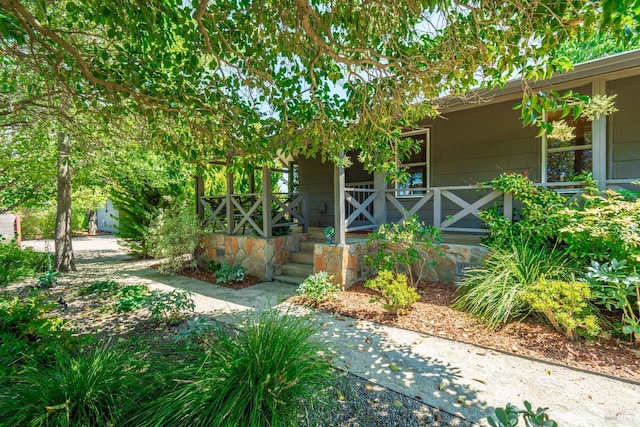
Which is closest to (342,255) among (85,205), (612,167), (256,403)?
(256,403)

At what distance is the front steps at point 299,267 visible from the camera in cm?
616

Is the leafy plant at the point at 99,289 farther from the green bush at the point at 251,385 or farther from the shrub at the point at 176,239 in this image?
the green bush at the point at 251,385

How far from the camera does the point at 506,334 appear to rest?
3.46 m

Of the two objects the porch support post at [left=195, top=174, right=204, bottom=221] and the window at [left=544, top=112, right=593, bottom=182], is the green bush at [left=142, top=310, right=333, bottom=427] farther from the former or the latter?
the porch support post at [left=195, top=174, right=204, bottom=221]

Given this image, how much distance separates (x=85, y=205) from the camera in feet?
40.6

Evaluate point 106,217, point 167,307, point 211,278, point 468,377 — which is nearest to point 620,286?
point 468,377

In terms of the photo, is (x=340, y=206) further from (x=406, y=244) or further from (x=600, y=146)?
(x=600, y=146)

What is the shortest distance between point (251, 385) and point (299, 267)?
445 cm

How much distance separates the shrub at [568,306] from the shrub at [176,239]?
6.72 meters

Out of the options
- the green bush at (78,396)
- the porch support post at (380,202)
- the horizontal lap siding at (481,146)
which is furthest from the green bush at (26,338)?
the horizontal lap siding at (481,146)

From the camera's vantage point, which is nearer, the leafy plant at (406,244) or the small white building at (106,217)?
the leafy plant at (406,244)

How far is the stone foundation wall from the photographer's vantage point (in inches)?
253

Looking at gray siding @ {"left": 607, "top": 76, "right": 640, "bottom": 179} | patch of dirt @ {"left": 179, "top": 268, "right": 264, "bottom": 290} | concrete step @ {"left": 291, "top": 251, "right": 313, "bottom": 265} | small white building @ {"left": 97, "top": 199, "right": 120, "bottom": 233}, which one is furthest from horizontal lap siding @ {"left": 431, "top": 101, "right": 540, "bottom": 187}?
small white building @ {"left": 97, "top": 199, "right": 120, "bottom": 233}

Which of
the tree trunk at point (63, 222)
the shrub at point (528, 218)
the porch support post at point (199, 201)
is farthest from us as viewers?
the porch support post at point (199, 201)
